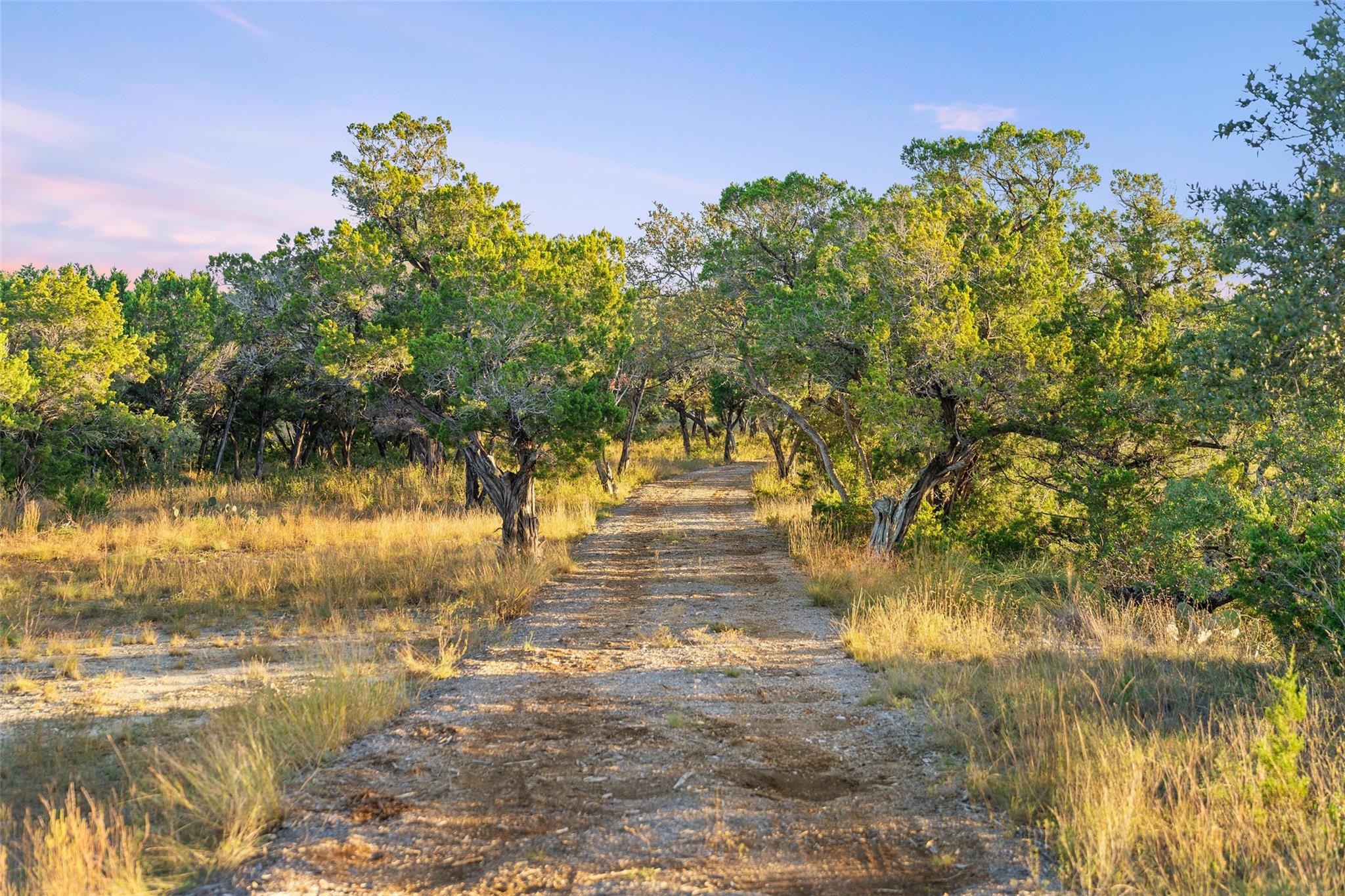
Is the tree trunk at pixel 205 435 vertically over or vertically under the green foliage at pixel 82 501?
over

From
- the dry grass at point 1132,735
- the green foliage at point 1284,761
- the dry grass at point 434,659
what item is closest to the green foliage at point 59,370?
the dry grass at point 434,659

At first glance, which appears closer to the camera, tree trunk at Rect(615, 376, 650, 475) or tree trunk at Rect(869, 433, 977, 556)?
tree trunk at Rect(869, 433, 977, 556)

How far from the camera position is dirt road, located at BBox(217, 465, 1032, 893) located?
14.2ft

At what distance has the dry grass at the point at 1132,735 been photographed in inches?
160

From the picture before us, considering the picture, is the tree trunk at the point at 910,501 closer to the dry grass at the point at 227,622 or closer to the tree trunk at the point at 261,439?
the dry grass at the point at 227,622

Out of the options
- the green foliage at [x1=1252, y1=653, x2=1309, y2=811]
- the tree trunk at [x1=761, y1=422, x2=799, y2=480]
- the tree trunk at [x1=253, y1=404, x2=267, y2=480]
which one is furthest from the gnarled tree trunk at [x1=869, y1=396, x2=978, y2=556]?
the tree trunk at [x1=253, y1=404, x2=267, y2=480]

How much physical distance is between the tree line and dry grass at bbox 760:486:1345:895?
1148 millimetres

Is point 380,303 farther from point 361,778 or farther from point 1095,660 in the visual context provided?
point 1095,660

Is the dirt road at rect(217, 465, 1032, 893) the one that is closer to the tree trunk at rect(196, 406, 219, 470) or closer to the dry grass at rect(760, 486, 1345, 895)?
the dry grass at rect(760, 486, 1345, 895)

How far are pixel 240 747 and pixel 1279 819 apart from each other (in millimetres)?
6003

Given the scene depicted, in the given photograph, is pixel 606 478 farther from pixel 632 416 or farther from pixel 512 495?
pixel 512 495

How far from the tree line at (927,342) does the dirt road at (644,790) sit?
439 centimetres

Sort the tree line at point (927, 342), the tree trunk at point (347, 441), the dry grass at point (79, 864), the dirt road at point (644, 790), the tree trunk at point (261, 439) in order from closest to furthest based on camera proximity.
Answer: the dry grass at point (79, 864) → the dirt road at point (644, 790) → the tree line at point (927, 342) → the tree trunk at point (261, 439) → the tree trunk at point (347, 441)

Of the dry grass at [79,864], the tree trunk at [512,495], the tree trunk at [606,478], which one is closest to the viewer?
the dry grass at [79,864]
